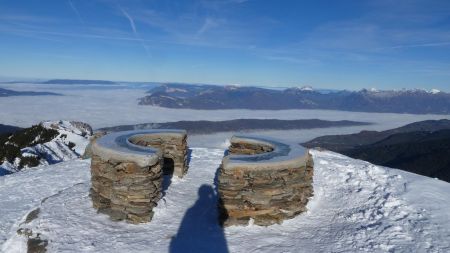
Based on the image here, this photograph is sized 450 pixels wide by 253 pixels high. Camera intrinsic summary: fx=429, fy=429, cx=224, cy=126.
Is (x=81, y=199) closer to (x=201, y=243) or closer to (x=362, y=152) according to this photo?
(x=201, y=243)

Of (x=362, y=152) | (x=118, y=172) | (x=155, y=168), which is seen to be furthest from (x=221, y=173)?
(x=362, y=152)

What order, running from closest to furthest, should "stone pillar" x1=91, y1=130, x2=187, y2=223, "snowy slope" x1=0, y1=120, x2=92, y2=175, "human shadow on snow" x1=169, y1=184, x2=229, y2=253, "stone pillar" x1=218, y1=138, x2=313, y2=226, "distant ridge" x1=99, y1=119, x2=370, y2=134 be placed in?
"human shadow on snow" x1=169, y1=184, x2=229, y2=253 → "stone pillar" x1=218, y1=138, x2=313, y2=226 → "stone pillar" x1=91, y1=130, x2=187, y2=223 → "snowy slope" x1=0, y1=120, x2=92, y2=175 → "distant ridge" x1=99, y1=119, x2=370, y2=134

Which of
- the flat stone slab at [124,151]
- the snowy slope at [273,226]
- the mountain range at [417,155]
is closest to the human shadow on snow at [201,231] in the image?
the snowy slope at [273,226]

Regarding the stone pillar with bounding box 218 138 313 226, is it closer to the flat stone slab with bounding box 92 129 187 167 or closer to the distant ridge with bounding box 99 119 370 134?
the flat stone slab with bounding box 92 129 187 167

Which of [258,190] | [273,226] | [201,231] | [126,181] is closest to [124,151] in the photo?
[126,181]

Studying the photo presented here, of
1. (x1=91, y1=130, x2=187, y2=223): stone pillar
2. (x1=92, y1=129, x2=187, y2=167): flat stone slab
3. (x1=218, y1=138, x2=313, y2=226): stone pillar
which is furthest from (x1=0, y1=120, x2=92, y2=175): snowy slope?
(x1=218, y1=138, x2=313, y2=226): stone pillar

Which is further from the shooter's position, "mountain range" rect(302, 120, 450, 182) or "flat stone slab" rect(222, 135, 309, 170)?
"mountain range" rect(302, 120, 450, 182)

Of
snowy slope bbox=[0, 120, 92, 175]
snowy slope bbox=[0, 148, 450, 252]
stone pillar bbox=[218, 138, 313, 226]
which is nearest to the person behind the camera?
snowy slope bbox=[0, 148, 450, 252]
